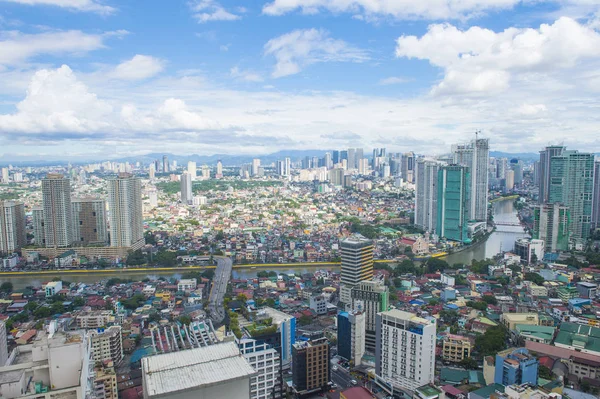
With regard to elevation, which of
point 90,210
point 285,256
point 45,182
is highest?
point 45,182

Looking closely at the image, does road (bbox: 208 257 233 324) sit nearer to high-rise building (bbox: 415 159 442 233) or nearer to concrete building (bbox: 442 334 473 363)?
concrete building (bbox: 442 334 473 363)

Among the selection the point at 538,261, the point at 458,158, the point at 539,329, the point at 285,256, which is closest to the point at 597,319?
the point at 539,329

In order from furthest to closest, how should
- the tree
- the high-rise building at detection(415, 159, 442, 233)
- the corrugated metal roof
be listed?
1. the high-rise building at detection(415, 159, 442, 233)
2. the tree
3. the corrugated metal roof

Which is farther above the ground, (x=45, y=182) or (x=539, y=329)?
(x=45, y=182)

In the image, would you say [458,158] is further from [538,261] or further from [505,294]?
[505,294]

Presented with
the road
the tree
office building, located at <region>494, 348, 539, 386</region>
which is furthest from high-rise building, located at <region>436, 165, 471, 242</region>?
the tree

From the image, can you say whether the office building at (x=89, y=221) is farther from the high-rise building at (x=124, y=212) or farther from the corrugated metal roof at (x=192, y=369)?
the corrugated metal roof at (x=192, y=369)
